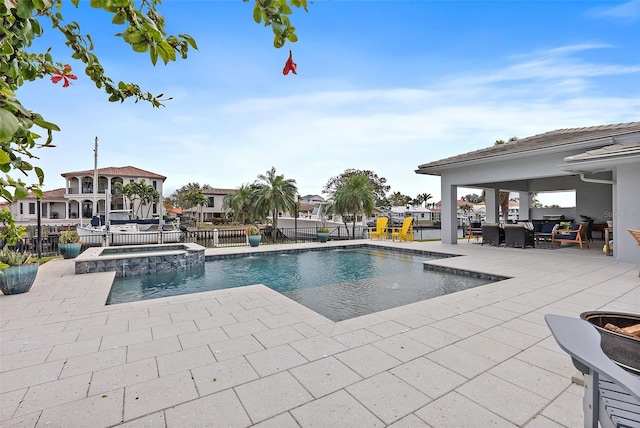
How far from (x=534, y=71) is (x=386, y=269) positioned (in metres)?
7.43

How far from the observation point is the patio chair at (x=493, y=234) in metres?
11.2

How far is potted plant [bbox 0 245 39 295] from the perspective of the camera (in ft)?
16.4

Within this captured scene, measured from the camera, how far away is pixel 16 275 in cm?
506

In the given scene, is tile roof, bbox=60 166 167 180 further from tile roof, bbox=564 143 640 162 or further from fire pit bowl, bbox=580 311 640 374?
fire pit bowl, bbox=580 311 640 374

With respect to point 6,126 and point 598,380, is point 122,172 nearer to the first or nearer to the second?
point 6,126

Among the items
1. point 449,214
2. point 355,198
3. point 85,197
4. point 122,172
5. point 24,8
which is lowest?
point 449,214

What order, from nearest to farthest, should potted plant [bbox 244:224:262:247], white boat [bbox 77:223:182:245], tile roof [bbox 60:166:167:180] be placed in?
potted plant [bbox 244:224:262:247]
white boat [bbox 77:223:182:245]
tile roof [bbox 60:166:167:180]

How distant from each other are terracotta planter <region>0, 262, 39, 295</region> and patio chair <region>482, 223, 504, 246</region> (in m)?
13.1

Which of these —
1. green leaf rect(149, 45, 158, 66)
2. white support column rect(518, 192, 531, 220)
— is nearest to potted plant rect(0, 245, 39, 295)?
green leaf rect(149, 45, 158, 66)

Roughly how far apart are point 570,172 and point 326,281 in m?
7.25

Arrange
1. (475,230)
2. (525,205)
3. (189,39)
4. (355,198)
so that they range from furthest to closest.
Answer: (355,198), (525,205), (475,230), (189,39)

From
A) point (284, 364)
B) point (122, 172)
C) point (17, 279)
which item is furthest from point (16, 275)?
point (122, 172)

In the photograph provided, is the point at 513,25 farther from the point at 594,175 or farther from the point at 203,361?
the point at 203,361

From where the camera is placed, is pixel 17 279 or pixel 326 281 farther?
pixel 326 281
